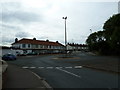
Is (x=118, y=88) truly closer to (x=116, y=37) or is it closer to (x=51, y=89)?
(x=51, y=89)

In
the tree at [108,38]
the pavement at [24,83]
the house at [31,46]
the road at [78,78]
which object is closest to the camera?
the pavement at [24,83]

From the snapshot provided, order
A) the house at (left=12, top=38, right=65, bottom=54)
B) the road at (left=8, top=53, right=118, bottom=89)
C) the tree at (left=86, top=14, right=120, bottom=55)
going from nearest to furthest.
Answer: the road at (left=8, top=53, right=118, bottom=89) → the tree at (left=86, top=14, right=120, bottom=55) → the house at (left=12, top=38, right=65, bottom=54)

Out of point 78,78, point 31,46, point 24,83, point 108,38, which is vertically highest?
point 108,38

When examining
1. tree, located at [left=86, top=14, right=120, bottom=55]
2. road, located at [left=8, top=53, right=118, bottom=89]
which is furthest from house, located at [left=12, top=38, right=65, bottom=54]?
road, located at [left=8, top=53, right=118, bottom=89]

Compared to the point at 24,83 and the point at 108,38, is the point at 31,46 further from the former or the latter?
the point at 24,83

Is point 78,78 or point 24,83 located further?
point 78,78

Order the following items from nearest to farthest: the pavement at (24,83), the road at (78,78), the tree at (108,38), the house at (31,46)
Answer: the pavement at (24,83)
the road at (78,78)
the tree at (108,38)
the house at (31,46)

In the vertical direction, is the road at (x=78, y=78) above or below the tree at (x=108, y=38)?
below

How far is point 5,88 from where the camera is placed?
8180 mm

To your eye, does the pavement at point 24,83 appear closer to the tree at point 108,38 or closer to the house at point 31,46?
the tree at point 108,38

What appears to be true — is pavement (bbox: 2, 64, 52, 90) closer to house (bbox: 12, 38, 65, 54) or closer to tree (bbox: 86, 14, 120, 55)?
tree (bbox: 86, 14, 120, 55)

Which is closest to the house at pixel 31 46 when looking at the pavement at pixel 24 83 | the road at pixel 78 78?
the road at pixel 78 78

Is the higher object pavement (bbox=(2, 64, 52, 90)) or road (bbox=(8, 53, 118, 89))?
pavement (bbox=(2, 64, 52, 90))

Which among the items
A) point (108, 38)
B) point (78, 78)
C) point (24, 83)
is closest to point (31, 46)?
point (108, 38)
